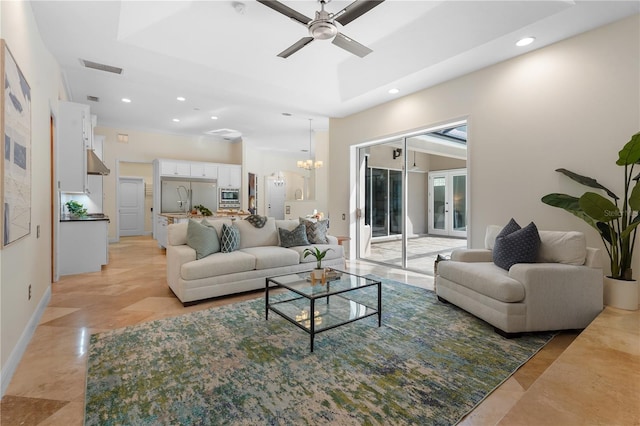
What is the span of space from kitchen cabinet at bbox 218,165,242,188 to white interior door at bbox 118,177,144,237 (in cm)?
260

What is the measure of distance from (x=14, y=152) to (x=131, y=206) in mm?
7996

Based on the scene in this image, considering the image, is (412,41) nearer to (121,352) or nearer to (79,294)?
(121,352)

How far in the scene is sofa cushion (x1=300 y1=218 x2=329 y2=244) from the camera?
4.75 m

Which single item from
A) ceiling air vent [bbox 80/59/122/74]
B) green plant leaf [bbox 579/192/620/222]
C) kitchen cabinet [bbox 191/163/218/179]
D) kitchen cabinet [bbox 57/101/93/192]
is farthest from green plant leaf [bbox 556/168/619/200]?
kitchen cabinet [bbox 191/163/218/179]

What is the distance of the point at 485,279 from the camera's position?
2732 millimetres

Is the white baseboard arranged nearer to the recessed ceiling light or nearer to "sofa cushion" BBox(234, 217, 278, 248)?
"sofa cushion" BBox(234, 217, 278, 248)

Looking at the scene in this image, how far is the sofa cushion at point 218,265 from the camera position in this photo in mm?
3301

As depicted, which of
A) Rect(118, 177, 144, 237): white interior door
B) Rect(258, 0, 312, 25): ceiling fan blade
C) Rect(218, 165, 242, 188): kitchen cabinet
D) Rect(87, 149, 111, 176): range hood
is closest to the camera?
Rect(258, 0, 312, 25): ceiling fan blade

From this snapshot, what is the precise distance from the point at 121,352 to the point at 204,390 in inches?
36.1

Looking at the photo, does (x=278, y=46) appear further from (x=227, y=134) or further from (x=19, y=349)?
(x=227, y=134)

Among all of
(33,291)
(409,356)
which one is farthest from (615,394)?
(33,291)

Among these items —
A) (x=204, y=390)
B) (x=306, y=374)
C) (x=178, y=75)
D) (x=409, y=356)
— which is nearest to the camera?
(x=204, y=390)

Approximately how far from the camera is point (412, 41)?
12.2ft

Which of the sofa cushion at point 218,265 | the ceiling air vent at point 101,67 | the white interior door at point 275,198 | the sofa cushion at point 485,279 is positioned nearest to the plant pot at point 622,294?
the sofa cushion at point 485,279
